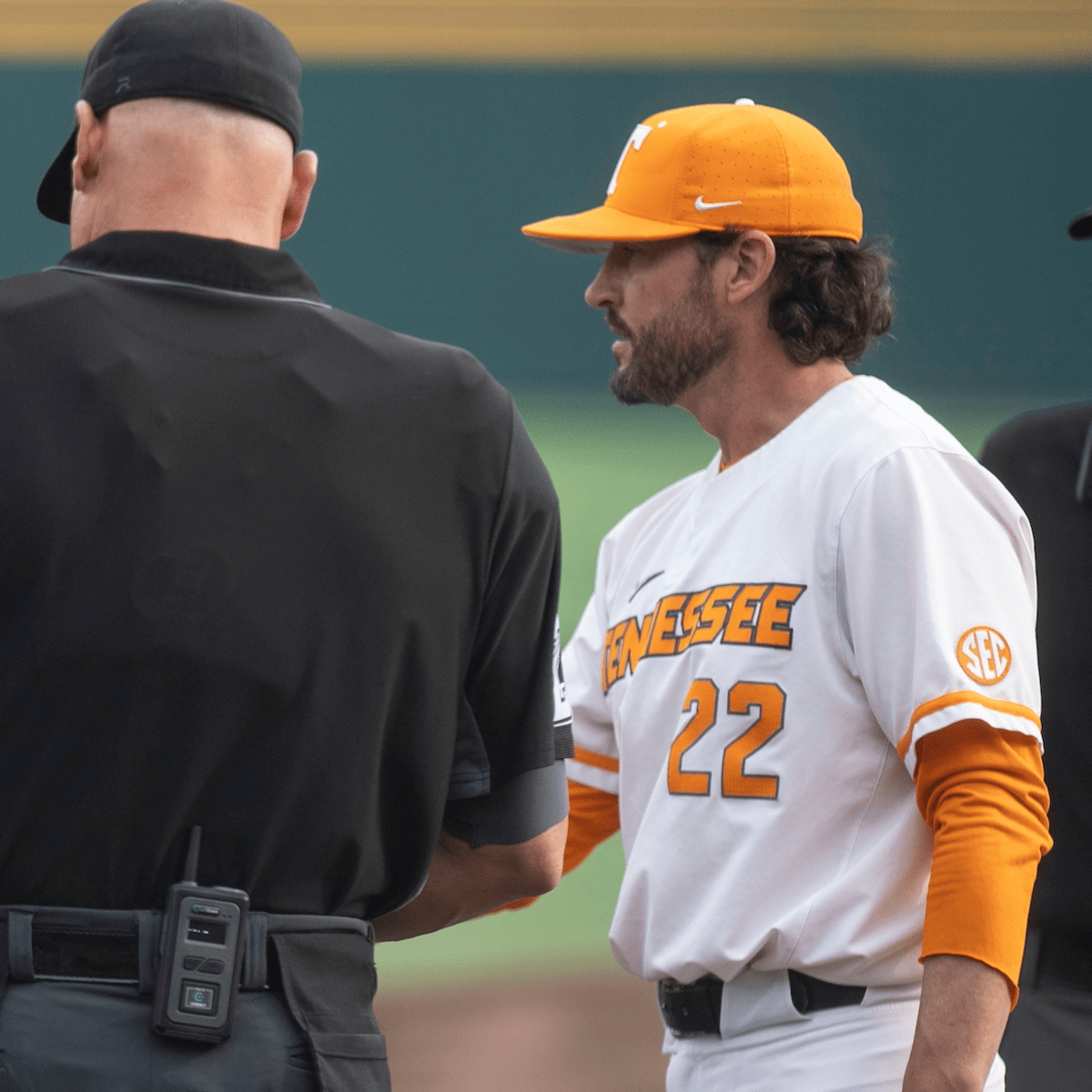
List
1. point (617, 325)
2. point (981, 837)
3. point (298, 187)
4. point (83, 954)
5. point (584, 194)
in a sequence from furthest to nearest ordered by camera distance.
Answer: point (584, 194) → point (617, 325) → point (981, 837) → point (298, 187) → point (83, 954)

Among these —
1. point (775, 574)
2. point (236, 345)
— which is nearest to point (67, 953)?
point (236, 345)

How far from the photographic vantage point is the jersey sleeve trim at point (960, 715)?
1.46 metres

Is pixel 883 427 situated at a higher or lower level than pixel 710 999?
higher

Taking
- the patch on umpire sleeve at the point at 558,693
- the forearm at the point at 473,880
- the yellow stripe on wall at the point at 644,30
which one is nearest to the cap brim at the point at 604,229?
the patch on umpire sleeve at the point at 558,693

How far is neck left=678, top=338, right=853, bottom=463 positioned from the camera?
187cm

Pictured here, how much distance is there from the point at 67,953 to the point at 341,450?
0.44 meters

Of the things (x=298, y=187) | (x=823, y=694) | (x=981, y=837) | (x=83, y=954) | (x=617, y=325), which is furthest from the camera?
(x=617, y=325)

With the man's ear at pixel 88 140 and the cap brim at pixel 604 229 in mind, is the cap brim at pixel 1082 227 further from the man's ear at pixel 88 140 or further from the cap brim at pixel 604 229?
the man's ear at pixel 88 140

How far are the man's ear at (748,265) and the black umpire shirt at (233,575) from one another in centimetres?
70

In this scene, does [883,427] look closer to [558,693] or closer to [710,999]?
[558,693]

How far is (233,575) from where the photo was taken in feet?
3.76

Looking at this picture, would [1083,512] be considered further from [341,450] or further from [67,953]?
[67,953]

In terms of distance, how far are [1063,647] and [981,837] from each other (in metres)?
0.70

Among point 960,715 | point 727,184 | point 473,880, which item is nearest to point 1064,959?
point 960,715
